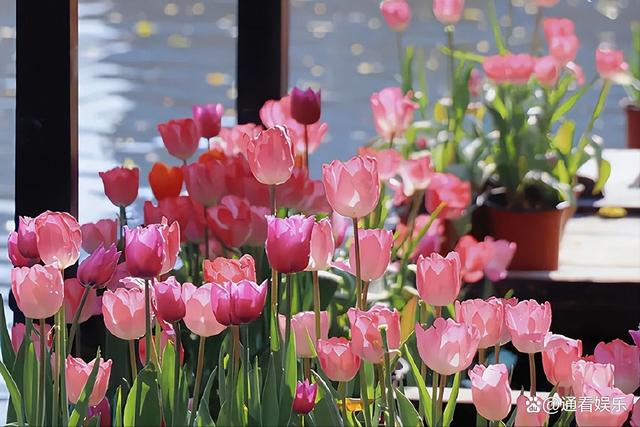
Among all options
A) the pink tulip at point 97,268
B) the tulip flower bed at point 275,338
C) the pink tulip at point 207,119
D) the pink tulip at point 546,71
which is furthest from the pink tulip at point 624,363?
the pink tulip at point 546,71

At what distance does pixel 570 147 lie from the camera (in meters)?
3.01

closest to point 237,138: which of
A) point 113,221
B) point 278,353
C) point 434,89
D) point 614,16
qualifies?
point 113,221

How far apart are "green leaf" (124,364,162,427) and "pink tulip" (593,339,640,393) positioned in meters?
0.38

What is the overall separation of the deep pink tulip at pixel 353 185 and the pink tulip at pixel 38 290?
241 millimetres

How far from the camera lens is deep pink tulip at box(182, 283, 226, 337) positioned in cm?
118

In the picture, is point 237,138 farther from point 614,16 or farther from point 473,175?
point 614,16

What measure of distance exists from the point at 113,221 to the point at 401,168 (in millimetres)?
765

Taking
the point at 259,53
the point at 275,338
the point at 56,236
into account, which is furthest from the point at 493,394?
the point at 259,53

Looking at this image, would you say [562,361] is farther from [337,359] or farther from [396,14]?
[396,14]

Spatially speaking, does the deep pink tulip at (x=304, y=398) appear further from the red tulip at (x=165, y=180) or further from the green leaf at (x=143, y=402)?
the red tulip at (x=165, y=180)

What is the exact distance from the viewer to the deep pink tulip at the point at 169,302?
115 cm

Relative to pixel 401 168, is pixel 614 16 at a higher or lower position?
higher

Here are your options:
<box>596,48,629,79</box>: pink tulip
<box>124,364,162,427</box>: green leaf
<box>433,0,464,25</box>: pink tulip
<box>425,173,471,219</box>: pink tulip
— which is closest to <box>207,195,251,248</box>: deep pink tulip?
<box>124,364,162,427</box>: green leaf

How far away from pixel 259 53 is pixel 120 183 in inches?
33.0
